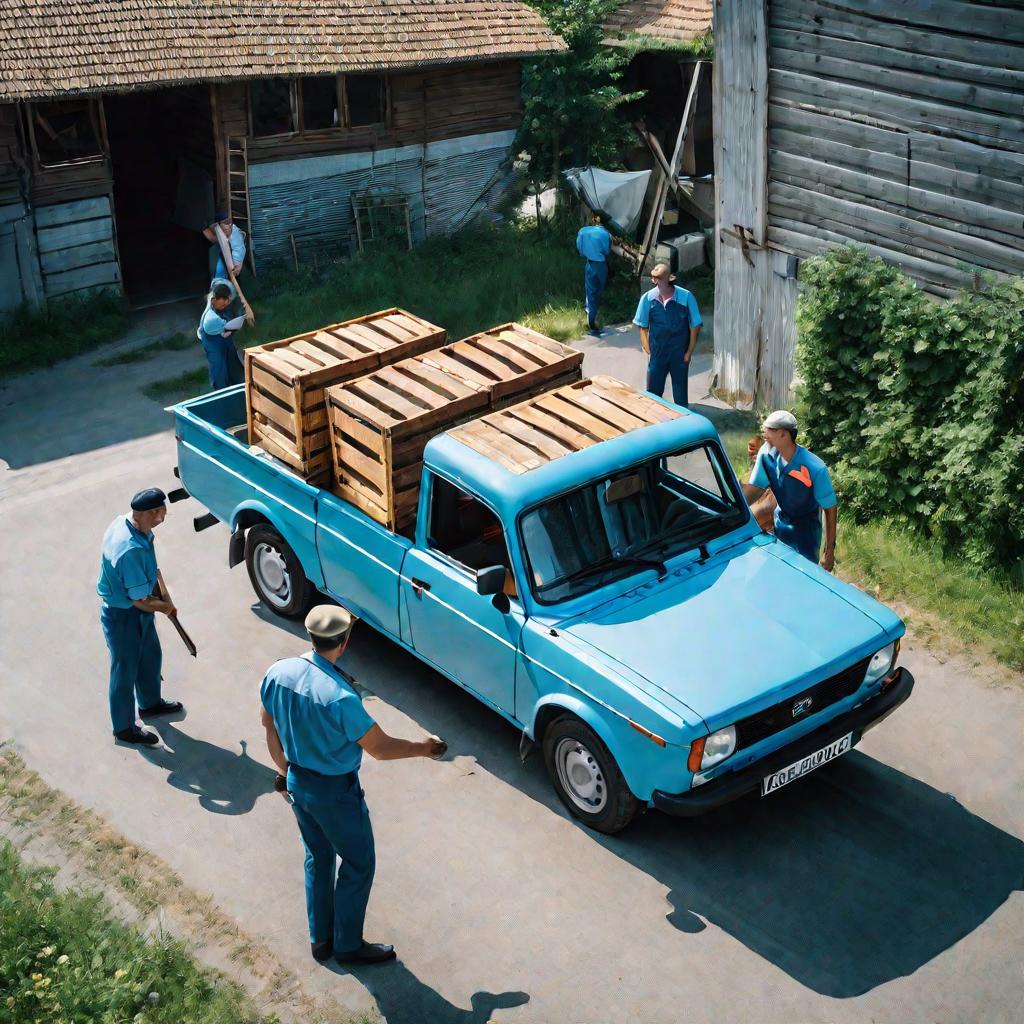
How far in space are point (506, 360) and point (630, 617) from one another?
8.45 ft

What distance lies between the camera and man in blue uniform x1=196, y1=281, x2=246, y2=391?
1160 centimetres

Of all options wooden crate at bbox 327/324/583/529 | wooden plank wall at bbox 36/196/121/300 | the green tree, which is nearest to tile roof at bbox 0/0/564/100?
the green tree

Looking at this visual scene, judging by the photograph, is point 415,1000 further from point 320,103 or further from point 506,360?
point 320,103

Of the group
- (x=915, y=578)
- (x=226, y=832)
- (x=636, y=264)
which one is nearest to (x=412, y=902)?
(x=226, y=832)

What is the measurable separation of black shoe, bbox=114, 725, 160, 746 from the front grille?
3817 mm

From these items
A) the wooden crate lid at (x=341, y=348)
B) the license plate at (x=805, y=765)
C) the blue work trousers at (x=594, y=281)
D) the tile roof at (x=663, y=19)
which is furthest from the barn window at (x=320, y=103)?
the license plate at (x=805, y=765)

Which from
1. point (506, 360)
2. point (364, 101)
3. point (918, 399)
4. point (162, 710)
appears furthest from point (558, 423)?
point (364, 101)

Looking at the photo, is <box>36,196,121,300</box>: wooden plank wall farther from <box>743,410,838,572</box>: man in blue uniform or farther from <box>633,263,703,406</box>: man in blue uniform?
<box>743,410,838,572</box>: man in blue uniform

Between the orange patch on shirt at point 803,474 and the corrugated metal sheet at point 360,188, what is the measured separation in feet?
37.7

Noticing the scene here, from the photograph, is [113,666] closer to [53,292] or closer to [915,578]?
[915,578]

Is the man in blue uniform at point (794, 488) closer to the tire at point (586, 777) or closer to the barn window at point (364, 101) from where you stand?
the tire at point (586, 777)

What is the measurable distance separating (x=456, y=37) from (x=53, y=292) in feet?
21.9

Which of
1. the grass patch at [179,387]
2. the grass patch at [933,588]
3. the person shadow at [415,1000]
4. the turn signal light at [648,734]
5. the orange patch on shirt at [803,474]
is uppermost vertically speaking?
the orange patch on shirt at [803,474]

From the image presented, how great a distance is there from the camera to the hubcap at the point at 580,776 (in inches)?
271
